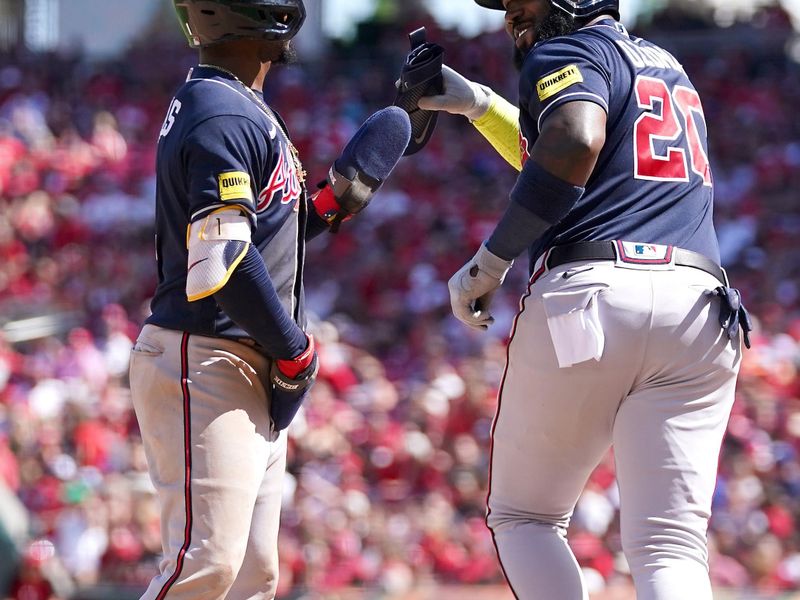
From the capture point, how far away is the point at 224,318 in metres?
3.06

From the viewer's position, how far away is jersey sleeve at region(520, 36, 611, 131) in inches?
114

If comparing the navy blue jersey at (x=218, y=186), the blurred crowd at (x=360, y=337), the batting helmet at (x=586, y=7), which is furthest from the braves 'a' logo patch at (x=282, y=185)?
the blurred crowd at (x=360, y=337)

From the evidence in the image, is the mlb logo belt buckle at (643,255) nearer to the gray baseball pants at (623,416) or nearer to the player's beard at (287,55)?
the gray baseball pants at (623,416)

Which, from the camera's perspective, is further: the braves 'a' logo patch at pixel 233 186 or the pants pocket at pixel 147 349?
the pants pocket at pixel 147 349

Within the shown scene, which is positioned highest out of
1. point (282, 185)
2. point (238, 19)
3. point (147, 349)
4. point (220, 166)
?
point (238, 19)

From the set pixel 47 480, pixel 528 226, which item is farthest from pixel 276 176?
pixel 47 480

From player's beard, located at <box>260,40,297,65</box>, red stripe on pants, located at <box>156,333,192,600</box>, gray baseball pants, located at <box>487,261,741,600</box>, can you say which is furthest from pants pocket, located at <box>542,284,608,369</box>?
player's beard, located at <box>260,40,297,65</box>

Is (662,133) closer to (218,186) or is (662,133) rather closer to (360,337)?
(218,186)

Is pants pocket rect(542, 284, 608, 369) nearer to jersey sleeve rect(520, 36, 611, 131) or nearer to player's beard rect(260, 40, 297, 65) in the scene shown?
jersey sleeve rect(520, 36, 611, 131)

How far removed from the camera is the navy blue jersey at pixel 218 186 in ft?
9.50

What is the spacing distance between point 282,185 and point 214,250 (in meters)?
0.33

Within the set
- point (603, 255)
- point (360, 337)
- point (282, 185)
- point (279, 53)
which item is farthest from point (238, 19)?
point (360, 337)

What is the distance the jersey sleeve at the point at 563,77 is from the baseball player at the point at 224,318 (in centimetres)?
64

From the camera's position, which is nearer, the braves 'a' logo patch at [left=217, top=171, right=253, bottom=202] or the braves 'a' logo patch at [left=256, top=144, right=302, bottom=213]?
the braves 'a' logo patch at [left=217, top=171, right=253, bottom=202]
